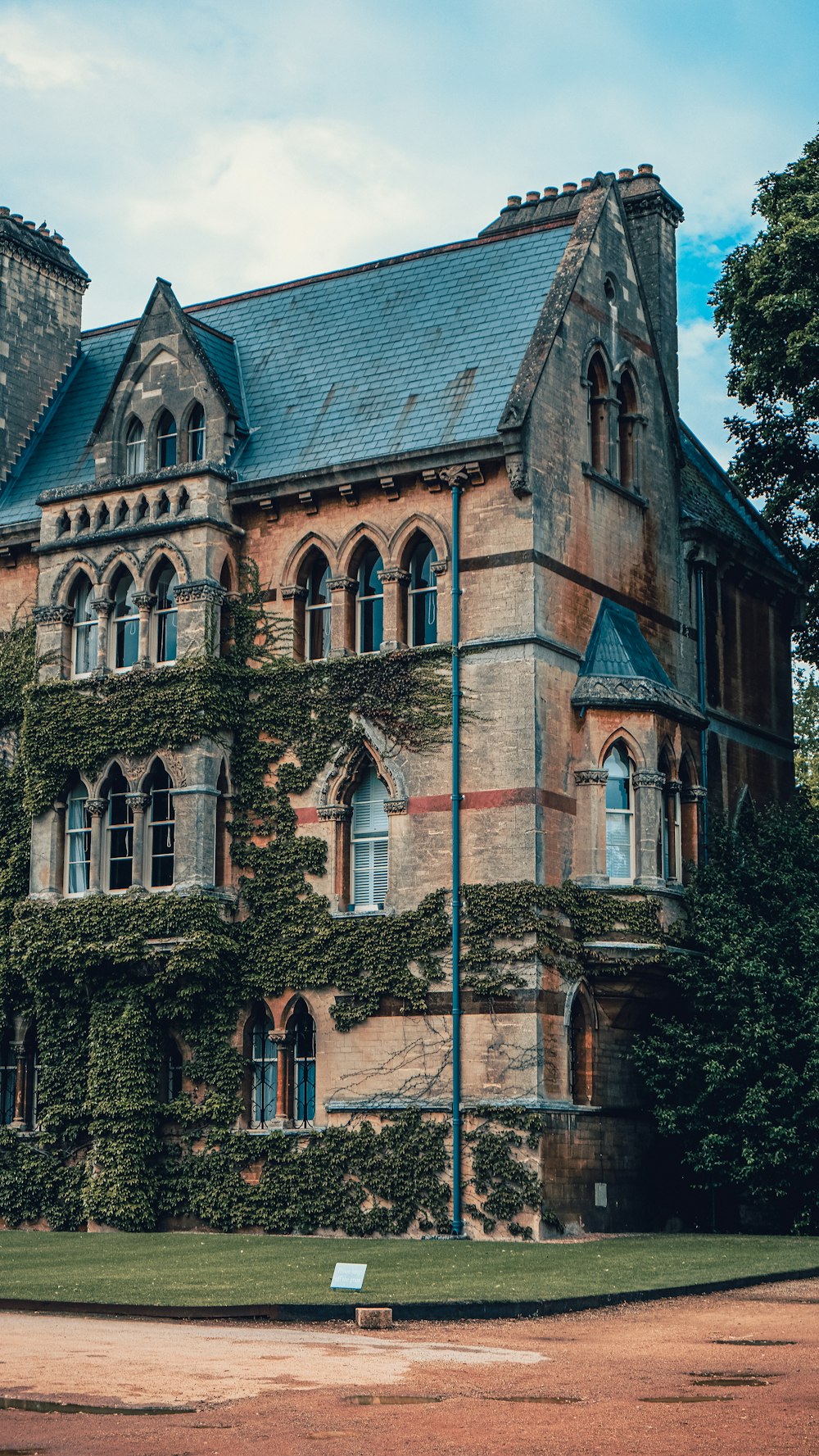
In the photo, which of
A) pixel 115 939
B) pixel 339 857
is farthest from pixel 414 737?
pixel 115 939

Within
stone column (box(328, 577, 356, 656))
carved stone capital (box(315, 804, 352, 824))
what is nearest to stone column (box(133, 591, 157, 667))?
stone column (box(328, 577, 356, 656))

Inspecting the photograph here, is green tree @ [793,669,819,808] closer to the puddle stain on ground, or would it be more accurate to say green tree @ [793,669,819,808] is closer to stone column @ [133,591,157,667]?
stone column @ [133,591,157,667]

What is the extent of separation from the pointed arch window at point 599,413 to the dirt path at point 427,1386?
1864 cm

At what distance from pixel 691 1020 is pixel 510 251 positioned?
46.9 feet

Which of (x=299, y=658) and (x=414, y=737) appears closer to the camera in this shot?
(x=414, y=737)

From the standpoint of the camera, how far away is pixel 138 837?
1287 inches

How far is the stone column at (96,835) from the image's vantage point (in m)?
33.1

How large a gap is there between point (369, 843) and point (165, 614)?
583 cm

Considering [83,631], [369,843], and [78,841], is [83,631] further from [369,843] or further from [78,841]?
[369,843]

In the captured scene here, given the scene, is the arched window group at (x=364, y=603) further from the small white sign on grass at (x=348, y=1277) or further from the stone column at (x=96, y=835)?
the small white sign on grass at (x=348, y=1277)

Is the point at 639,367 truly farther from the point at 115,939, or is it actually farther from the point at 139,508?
the point at 115,939

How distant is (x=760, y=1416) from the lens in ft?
42.3

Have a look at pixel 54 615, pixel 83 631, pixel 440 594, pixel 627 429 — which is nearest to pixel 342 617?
pixel 440 594

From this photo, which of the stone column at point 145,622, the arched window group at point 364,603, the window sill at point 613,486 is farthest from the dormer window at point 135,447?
the window sill at point 613,486
